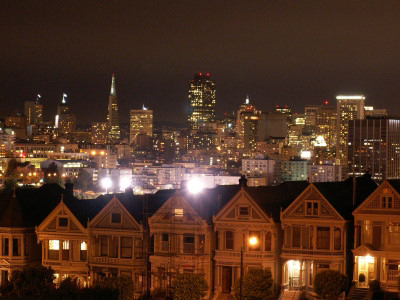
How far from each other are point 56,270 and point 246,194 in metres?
8.22

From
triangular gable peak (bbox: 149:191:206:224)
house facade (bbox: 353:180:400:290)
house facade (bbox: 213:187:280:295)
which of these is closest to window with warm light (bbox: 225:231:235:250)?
house facade (bbox: 213:187:280:295)

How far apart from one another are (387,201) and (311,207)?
2640 millimetres

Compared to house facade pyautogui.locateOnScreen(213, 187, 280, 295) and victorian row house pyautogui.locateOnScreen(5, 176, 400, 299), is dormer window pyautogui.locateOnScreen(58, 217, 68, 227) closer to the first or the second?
victorian row house pyautogui.locateOnScreen(5, 176, 400, 299)

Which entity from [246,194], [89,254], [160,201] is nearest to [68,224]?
[89,254]

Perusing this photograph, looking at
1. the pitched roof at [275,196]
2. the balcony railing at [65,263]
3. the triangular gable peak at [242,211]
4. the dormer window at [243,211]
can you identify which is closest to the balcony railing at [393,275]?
the pitched roof at [275,196]

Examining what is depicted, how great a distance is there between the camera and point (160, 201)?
33656 mm

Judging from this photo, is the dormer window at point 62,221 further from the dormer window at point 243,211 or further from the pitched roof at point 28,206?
the dormer window at point 243,211

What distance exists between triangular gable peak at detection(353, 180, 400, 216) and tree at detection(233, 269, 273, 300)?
3760 mm

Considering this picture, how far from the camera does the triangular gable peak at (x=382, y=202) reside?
2933 cm

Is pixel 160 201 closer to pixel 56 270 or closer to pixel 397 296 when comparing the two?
pixel 56 270

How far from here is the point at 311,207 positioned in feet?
99.5

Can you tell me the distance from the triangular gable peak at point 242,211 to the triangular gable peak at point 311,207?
35.2 inches

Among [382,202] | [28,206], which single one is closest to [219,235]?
[382,202]

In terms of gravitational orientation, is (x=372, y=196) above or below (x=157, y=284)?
above
